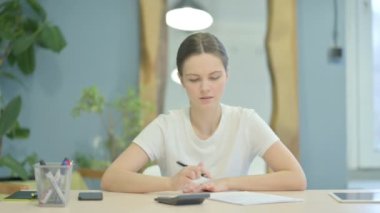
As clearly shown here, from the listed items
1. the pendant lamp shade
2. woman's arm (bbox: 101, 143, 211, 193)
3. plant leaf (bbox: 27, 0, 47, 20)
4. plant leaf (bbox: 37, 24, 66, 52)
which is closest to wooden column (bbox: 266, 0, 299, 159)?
the pendant lamp shade

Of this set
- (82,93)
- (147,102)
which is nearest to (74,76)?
(82,93)

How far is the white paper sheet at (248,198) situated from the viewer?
1.43 meters

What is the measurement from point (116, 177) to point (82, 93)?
1569 millimetres

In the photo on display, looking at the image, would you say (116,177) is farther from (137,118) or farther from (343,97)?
(343,97)

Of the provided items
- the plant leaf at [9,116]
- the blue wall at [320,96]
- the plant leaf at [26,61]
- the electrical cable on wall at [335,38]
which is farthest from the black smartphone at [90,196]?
the electrical cable on wall at [335,38]

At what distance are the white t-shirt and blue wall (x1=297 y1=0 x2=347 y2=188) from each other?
4.85 ft

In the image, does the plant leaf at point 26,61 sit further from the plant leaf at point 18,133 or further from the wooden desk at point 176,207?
the wooden desk at point 176,207

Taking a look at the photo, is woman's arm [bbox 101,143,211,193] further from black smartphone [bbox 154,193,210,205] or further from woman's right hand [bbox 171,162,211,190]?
black smartphone [bbox 154,193,210,205]

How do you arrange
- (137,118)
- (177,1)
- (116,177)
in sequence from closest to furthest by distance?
(116,177)
(137,118)
(177,1)

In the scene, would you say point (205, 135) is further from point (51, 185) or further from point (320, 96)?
point (320, 96)

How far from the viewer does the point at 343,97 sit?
135 inches

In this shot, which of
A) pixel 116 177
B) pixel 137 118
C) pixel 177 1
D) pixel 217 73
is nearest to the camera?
pixel 116 177

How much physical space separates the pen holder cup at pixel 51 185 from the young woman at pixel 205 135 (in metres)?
0.43

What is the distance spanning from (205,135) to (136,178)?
15.1 inches
